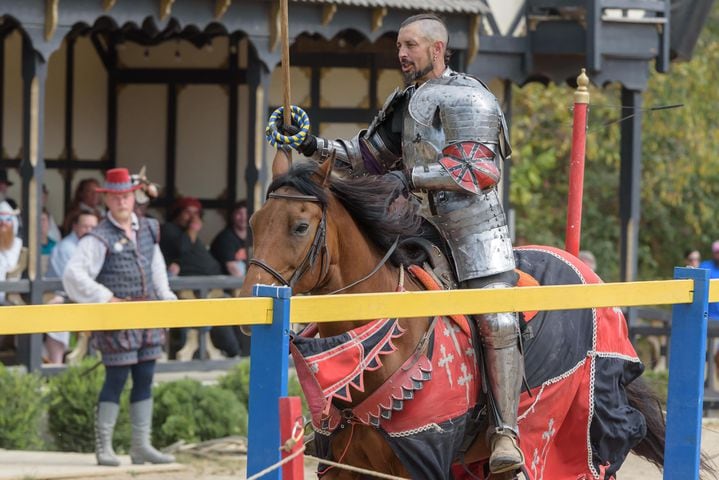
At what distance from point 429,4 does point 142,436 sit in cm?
498

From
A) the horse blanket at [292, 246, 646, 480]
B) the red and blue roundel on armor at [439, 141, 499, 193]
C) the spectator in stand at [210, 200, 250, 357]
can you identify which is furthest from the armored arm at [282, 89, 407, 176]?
the spectator in stand at [210, 200, 250, 357]

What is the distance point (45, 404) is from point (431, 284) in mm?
4596

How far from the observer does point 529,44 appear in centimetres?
1344

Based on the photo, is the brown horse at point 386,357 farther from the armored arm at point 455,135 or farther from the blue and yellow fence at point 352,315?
the blue and yellow fence at point 352,315

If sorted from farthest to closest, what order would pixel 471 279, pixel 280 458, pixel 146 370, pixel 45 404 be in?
pixel 45 404, pixel 146 370, pixel 471 279, pixel 280 458

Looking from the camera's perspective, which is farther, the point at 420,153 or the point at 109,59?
the point at 109,59

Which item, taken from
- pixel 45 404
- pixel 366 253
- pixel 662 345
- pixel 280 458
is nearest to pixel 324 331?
pixel 366 253

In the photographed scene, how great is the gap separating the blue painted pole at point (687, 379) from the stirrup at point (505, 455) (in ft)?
1.80

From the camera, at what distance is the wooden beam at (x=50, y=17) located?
1047 cm

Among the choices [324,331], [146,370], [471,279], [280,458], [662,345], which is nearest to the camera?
[280,458]

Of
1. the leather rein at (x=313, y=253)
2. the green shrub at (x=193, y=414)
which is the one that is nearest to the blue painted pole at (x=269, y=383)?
the leather rein at (x=313, y=253)

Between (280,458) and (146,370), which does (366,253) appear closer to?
(280,458)

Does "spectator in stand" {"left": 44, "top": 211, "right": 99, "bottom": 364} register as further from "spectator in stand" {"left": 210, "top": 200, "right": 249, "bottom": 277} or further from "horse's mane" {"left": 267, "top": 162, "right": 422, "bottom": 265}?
"horse's mane" {"left": 267, "top": 162, "right": 422, "bottom": 265}

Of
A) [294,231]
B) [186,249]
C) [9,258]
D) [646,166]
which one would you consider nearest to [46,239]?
[186,249]
